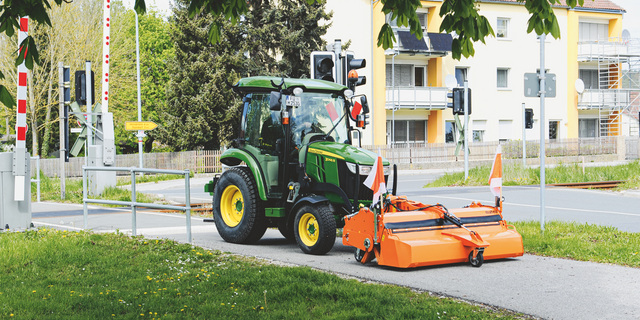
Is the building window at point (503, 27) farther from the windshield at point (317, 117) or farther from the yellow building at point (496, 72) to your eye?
the windshield at point (317, 117)

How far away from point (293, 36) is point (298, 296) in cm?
3199

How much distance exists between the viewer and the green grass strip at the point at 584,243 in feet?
31.5


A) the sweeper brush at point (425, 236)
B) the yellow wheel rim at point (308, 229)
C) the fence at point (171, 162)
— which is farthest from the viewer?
the fence at point (171, 162)

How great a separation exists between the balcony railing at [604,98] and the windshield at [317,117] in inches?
1641

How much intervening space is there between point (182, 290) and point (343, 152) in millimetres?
3744

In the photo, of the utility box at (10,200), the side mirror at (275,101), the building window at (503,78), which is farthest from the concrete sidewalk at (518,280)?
the building window at (503,78)

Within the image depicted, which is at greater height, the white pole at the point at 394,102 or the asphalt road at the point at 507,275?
the white pole at the point at 394,102

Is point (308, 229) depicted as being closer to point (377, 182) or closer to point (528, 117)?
point (377, 182)

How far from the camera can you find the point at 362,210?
363 inches

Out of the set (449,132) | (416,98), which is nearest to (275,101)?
(416,98)

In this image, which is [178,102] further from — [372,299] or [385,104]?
[372,299]

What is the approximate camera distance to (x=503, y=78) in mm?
46750

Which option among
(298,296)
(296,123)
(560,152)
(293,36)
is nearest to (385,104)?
(293,36)

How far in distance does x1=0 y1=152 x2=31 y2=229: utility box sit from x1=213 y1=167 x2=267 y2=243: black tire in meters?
3.25
